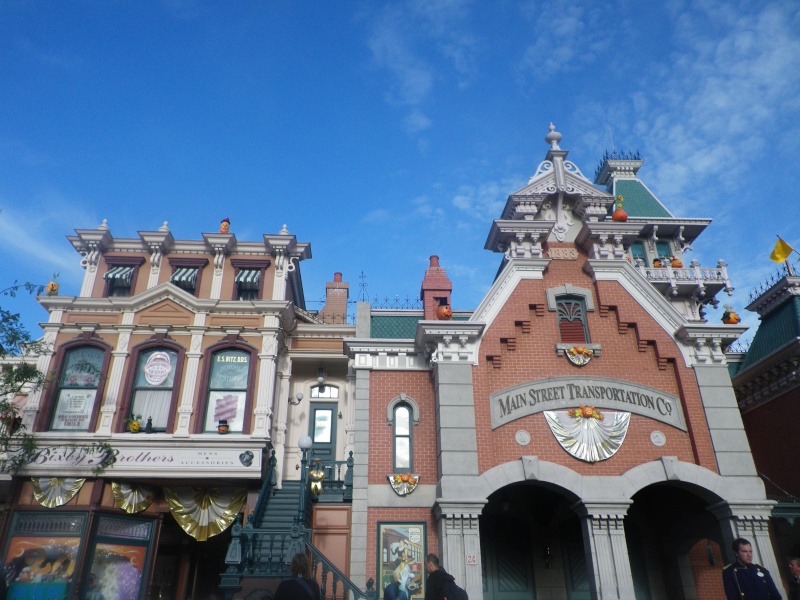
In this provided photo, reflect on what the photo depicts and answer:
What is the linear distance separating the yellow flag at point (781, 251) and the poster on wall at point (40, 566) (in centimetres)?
2381

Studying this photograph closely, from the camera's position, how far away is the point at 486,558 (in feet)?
56.1

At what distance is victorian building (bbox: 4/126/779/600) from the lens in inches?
601

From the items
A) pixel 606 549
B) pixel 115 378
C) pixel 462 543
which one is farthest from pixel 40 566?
pixel 606 549

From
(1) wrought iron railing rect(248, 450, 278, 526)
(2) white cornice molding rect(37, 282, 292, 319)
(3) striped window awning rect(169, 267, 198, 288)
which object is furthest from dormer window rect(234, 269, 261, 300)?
(1) wrought iron railing rect(248, 450, 278, 526)

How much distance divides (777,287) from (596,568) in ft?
40.3

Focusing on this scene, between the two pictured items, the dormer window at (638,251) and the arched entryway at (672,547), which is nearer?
the arched entryway at (672,547)

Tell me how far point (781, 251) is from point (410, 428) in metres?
14.5

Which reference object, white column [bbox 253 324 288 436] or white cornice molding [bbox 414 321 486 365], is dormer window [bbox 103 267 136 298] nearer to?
white column [bbox 253 324 288 436]

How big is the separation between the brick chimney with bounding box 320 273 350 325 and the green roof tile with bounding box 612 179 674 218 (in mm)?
12479

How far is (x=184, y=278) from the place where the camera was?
827 inches

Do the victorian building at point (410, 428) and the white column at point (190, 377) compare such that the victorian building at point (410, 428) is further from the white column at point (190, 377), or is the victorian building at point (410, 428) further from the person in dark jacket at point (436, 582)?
the person in dark jacket at point (436, 582)

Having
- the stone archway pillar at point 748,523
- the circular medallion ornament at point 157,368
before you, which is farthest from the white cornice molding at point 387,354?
the stone archway pillar at point 748,523

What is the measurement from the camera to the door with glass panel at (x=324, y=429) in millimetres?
20766

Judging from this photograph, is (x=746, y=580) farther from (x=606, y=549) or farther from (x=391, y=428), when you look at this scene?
(x=391, y=428)
